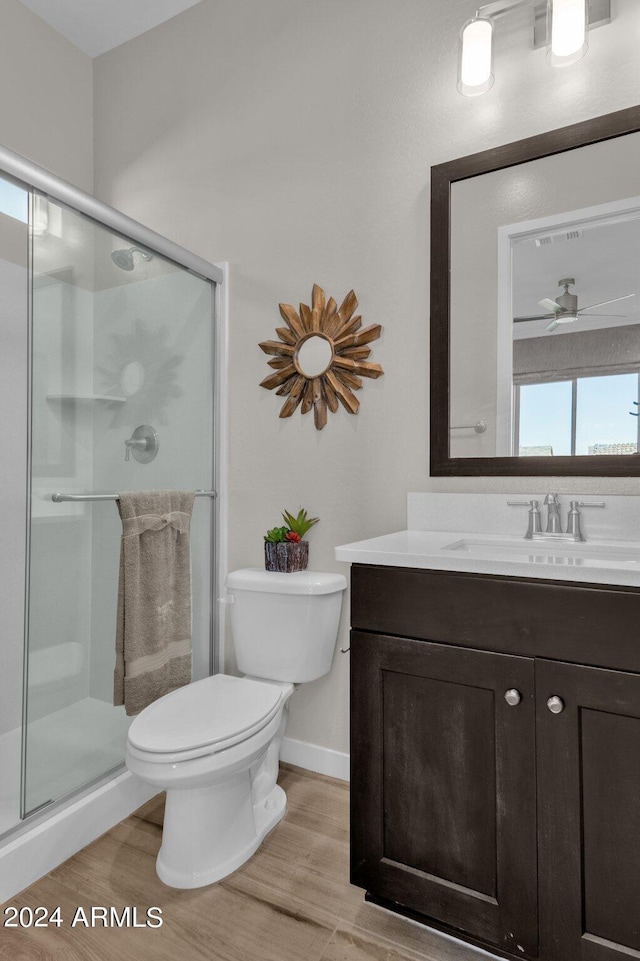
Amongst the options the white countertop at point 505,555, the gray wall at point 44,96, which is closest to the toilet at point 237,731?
the white countertop at point 505,555

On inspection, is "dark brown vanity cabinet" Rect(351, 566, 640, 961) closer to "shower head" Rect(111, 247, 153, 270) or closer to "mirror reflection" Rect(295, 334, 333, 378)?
"mirror reflection" Rect(295, 334, 333, 378)

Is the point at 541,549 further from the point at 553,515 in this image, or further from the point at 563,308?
the point at 563,308

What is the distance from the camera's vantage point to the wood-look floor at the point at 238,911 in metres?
1.17

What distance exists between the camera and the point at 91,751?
1.60m

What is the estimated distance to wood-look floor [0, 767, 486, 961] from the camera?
117 centimetres

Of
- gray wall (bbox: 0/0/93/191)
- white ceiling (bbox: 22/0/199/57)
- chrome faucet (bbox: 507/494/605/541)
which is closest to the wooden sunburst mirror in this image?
chrome faucet (bbox: 507/494/605/541)

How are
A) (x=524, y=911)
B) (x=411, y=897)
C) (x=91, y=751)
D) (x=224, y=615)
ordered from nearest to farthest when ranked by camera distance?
1. (x=524, y=911)
2. (x=411, y=897)
3. (x=91, y=751)
4. (x=224, y=615)

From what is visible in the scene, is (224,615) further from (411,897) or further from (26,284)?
(26,284)

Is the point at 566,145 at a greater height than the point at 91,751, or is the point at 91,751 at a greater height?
the point at 566,145

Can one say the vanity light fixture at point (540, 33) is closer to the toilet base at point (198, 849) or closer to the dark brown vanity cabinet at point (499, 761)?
the dark brown vanity cabinet at point (499, 761)

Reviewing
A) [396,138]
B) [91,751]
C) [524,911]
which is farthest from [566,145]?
[91,751]

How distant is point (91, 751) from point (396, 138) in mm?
2099

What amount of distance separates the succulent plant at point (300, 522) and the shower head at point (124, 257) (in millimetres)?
948

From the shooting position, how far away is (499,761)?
1.05 m
